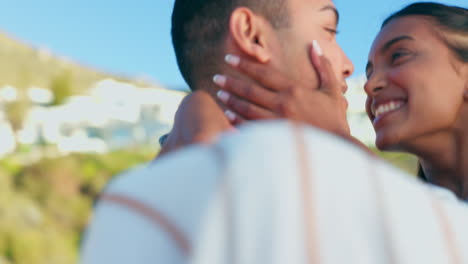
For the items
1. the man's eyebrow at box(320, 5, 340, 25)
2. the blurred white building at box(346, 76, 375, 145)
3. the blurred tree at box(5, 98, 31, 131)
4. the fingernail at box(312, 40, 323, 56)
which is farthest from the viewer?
the blurred tree at box(5, 98, 31, 131)

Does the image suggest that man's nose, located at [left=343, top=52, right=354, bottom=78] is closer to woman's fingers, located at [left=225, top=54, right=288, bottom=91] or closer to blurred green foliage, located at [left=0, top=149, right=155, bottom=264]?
woman's fingers, located at [left=225, top=54, right=288, bottom=91]

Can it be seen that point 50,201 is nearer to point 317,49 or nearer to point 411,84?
point 411,84

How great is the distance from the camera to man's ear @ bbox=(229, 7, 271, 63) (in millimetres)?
2564

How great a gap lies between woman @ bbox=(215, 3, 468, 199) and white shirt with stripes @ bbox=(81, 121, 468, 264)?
2389 mm

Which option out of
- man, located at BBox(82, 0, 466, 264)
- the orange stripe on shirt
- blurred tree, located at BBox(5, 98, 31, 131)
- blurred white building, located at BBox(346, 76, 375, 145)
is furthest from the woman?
blurred tree, located at BBox(5, 98, 31, 131)

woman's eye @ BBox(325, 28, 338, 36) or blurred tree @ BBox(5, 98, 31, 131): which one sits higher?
blurred tree @ BBox(5, 98, 31, 131)

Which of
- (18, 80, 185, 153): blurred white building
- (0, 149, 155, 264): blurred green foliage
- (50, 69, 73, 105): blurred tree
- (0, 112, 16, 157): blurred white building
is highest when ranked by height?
(50, 69, 73, 105): blurred tree

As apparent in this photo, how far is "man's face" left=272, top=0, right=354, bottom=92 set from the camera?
2645 mm

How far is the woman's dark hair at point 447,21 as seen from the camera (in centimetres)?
380

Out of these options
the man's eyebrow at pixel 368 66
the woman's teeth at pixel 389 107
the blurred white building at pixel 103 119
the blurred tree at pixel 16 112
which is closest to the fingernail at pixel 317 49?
the woman's teeth at pixel 389 107

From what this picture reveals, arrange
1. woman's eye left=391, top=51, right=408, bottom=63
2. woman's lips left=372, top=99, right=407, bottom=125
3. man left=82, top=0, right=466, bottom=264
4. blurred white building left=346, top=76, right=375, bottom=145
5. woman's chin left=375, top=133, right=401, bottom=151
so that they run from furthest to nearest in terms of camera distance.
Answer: blurred white building left=346, top=76, right=375, bottom=145 < woman's eye left=391, top=51, right=408, bottom=63 < woman's lips left=372, top=99, right=407, bottom=125 < woman's chin left=375, top=133, right=401, bottom=151 < man left=82, top=0, right=466, bottom=264

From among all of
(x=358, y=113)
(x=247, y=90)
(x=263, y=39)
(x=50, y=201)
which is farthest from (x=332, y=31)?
(x=358, y=113)

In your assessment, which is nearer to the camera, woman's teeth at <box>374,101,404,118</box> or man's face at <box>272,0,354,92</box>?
man's face at <box>272,0,354,92</box>

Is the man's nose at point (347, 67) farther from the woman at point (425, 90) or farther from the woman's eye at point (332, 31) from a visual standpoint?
the woman at point (425, 90)
